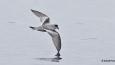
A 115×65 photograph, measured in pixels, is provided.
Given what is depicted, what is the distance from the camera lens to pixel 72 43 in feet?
65.6

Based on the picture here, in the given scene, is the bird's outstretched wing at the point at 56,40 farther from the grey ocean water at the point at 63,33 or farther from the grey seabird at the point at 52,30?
the grey ocean water at the point at 63,33

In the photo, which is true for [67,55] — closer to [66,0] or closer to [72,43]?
[72,43]

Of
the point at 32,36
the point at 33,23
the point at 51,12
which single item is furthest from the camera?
the point at 51,12

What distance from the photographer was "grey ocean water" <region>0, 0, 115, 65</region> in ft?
Answer: 58.3

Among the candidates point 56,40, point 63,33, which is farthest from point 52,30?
point 63,33

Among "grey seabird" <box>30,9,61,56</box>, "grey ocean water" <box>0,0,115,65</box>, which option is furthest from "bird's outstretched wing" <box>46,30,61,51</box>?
"grey ocean water" <box>0,0,115,65</box>

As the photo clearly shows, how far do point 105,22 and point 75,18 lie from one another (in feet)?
5.68

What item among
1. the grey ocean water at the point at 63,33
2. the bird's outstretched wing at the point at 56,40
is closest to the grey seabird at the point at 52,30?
the bird's outstretched wing at the point at 56,40

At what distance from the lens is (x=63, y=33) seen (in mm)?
22156

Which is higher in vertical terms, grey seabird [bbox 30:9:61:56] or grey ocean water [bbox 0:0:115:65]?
grey seabird [bbox 30:9:61:56]

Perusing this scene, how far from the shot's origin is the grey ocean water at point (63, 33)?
17766mm

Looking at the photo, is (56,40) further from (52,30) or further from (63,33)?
(63,33)

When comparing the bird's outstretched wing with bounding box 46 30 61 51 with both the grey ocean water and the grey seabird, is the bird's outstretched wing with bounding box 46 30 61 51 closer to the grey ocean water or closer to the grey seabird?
the grey seabird

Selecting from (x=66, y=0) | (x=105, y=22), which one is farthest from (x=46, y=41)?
(x=66, y=0)
